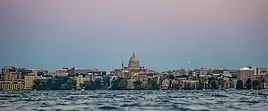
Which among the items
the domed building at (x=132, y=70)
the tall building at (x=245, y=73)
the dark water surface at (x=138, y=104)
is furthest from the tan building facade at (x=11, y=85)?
the dark water surface at (x=138, y=104)

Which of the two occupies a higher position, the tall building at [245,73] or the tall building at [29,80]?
the tall building at [245,73]

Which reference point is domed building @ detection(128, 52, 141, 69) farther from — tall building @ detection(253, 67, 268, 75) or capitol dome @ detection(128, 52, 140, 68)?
tall building @ detection(253, 67, 268, 75)

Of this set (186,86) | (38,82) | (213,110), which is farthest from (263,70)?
(213,110)

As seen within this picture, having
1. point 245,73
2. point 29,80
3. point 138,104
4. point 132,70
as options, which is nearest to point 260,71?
point 245,73

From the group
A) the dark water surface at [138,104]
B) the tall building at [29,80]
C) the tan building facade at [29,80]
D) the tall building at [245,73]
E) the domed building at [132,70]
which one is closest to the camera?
the dark water surface at [138,104]

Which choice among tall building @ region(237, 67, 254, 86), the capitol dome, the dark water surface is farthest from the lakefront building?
the dark water surface

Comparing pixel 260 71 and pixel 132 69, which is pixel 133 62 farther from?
pixel 260 71

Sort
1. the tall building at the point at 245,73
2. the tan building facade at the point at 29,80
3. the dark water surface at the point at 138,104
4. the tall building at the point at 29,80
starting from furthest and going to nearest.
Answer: the tall building at the point at 245,73 < the tall building at the point at 29,80 < the tan building facade at the point at 29,80 < the dark water surface at the point at 138,104

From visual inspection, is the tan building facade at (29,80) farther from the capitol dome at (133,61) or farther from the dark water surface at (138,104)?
the dark water surface at (138,104)

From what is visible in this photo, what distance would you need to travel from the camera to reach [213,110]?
21984mm

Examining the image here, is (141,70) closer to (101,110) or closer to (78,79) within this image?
(78,79)

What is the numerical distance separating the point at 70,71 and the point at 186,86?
39313 millimetres

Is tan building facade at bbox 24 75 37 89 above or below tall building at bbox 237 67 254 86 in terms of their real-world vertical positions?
below

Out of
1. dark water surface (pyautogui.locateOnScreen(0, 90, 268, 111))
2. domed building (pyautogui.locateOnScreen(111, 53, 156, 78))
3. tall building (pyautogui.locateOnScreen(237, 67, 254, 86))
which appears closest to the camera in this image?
dark water surface (pyautogui.locateOnScreen(0, 90, 268, 111))
